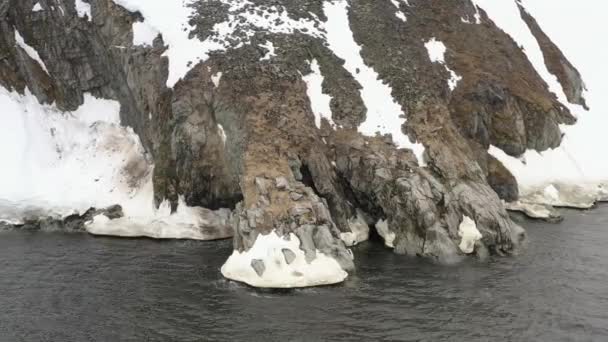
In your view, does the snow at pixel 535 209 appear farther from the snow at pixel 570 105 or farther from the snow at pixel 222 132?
the snow at pixel 222 132

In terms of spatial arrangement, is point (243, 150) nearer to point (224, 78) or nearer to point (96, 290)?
point (224, 78)

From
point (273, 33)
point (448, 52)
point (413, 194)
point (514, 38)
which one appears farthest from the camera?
point (514, 38)

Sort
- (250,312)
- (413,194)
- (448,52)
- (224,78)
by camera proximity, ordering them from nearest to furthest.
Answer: (250,312) → (413,194) → (224,78) → (448,52)

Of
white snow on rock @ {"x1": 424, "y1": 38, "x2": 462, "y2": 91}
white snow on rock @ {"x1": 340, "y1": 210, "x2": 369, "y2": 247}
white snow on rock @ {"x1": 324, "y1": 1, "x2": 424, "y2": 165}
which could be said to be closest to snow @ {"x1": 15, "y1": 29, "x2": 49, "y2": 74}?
white snow on rock @ {"x1": 324, "y1": 1, "x2": 424, "y2": 165}

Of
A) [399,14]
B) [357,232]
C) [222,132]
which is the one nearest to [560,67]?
[399,14]

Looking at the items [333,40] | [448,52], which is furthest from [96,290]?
[448,52]

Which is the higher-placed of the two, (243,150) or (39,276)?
(243,150)

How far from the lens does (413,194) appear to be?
36406 millimetres

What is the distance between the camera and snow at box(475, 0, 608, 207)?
51219 mm

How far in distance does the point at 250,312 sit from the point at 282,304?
176cm

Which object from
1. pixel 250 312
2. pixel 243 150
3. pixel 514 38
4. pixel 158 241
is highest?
pixel 514 38

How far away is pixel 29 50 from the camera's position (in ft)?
166

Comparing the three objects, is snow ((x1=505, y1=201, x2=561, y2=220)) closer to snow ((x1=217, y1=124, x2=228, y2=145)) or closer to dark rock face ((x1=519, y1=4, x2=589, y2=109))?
dark rock face ((x1=519, y1=4, x2=589, y2=109))

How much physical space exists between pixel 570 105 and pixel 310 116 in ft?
122
